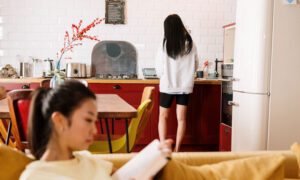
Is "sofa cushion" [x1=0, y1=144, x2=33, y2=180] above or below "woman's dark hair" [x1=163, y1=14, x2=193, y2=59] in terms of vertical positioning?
below

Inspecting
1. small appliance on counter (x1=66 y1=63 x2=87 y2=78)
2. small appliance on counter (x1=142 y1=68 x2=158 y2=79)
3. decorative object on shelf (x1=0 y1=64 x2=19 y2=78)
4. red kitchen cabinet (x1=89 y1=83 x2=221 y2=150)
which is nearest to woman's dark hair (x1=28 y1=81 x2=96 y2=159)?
Answer: red kitchen cabinet (x1=89 y1=83 x2=221 y2=150)

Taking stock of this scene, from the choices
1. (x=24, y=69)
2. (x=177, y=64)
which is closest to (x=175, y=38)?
(x=177, y=64)

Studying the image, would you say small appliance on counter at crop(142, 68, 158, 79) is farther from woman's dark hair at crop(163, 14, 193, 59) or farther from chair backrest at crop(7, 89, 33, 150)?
chair backrest at crop(7, 89, 33, 150)

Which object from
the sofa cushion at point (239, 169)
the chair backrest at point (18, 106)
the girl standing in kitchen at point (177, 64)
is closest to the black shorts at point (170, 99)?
the girl standing in kitchen at point (177, 64)

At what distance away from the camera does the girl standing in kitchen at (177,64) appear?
3.41 meters

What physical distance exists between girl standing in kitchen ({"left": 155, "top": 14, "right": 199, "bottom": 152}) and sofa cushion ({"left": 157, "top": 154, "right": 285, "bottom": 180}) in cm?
220

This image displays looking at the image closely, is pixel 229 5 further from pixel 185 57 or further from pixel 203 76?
pixel 185 57

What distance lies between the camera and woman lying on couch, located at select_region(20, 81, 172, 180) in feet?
3.22

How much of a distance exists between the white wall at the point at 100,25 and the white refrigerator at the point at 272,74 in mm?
1933

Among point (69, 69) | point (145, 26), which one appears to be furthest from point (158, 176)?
point (145, 26)

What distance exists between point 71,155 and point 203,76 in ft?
12.2

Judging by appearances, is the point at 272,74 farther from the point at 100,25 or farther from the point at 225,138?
the point at 100,25

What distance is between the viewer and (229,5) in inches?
186

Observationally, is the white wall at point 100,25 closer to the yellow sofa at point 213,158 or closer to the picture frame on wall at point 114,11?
the picture frame on wall at point 114,11
